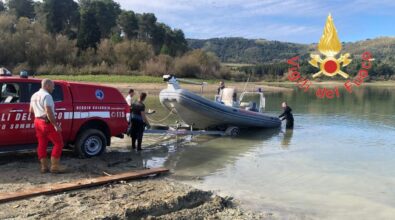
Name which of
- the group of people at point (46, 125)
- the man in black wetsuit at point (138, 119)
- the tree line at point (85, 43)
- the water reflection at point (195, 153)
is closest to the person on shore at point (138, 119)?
the man in black wetsuit at point (138, 119)

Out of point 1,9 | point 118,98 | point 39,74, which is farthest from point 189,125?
point 1,9

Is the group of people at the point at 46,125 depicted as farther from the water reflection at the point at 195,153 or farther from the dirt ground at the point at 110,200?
the water reflection at the point at 195,153

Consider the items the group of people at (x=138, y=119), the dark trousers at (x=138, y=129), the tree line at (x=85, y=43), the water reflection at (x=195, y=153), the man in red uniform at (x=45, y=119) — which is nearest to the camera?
the man in red uniform at (x=45, y=119)

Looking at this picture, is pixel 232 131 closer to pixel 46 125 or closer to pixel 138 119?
pixel 138 119

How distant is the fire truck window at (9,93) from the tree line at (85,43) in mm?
42586

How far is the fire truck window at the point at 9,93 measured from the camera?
7.86 meters

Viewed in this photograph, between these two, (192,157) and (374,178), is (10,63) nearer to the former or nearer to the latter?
(192,157)

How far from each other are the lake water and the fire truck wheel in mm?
1219

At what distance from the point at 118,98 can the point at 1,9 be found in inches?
2582

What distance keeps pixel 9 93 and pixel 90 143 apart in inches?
79.3

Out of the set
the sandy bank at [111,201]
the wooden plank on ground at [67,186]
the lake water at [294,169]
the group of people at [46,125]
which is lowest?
the lake water at [294,169]

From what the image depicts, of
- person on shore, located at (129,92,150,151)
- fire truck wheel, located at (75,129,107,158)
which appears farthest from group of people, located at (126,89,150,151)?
fire truck wheel, located at (75,129,107,158)

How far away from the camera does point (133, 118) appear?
10984mm

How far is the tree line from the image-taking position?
172 feet
